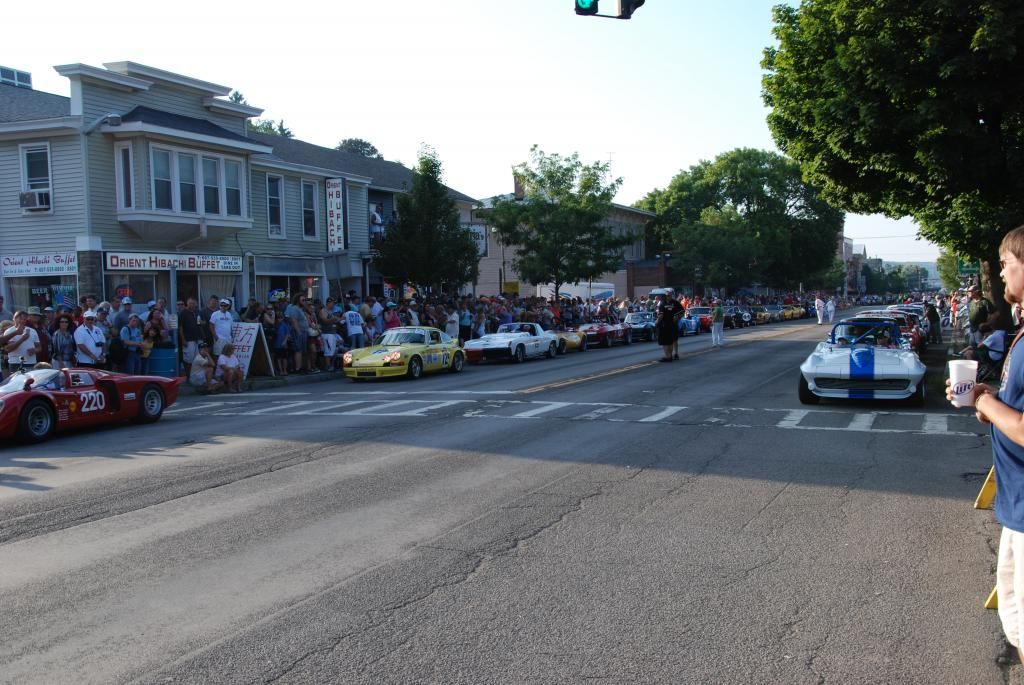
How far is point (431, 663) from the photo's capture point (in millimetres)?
4512

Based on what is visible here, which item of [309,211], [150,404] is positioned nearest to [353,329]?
[309,211]

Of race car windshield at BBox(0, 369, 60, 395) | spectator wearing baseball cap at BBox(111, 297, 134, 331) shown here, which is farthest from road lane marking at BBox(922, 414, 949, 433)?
spectator wearing baseball cap at BBox(111, 297, 134, 331)

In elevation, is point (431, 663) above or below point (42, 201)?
below

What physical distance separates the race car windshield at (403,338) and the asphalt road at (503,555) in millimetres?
9604

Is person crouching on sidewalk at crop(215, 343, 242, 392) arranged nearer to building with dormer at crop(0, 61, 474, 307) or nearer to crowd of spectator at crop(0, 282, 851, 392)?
crowd of spectator at crop(0, 282, 851, 392)

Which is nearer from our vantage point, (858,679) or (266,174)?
(858,679)

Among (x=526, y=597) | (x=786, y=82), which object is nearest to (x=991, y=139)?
(x=786, y=82)

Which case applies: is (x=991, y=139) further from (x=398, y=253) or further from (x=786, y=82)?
(x=398, y=253)

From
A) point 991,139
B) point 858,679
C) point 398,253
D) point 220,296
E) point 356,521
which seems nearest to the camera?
point 858,679

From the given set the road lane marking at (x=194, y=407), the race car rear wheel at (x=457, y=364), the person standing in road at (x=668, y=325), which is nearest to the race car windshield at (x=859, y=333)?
the person standing in road at (x=668, y=325)

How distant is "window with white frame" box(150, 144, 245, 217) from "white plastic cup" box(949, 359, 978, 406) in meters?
24.7

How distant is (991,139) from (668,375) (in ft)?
27.3

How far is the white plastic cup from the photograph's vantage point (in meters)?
4.24

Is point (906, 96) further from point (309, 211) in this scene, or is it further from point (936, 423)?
point (309, 211)
